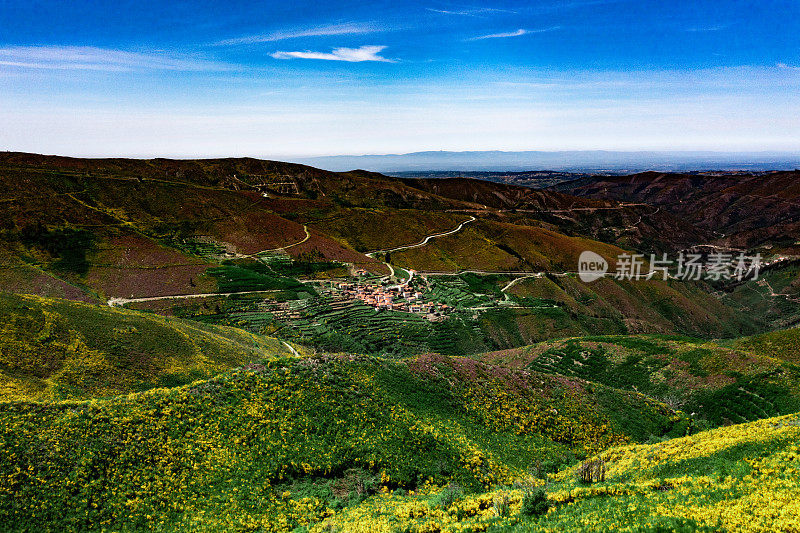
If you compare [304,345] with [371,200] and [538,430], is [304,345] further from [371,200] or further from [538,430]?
[371,200]

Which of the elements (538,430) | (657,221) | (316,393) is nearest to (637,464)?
(538,430)

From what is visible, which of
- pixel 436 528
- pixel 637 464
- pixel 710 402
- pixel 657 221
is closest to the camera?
pixel 436 528

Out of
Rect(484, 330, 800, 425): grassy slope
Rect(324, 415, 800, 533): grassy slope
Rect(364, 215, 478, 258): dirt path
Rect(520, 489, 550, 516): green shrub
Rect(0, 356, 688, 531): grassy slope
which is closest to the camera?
Rect(324, 415, 800, 533): grassy slope

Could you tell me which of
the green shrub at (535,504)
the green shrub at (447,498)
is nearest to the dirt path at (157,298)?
the green shrub at (447,498)

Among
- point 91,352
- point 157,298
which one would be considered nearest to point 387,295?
point 157,298

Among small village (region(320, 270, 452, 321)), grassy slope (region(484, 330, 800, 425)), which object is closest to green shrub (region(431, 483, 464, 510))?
grassy slope (region(484, 330, 800, 425))

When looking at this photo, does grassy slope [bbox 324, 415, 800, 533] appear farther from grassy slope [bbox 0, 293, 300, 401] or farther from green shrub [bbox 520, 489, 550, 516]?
grassy slope [bbox 0, 293, 300, 401]
